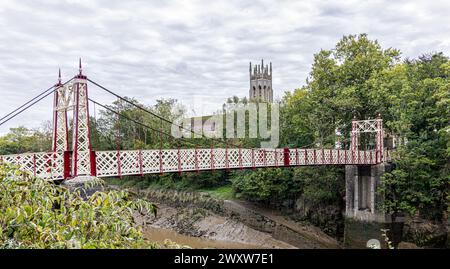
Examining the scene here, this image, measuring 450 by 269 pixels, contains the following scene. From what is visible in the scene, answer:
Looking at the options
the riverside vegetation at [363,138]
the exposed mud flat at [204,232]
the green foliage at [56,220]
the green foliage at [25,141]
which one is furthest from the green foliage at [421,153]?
the green foliage at [25,141]

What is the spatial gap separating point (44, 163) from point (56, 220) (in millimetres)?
6803

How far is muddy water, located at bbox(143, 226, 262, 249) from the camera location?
1881cm

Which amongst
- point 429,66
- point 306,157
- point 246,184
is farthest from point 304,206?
point 429,66

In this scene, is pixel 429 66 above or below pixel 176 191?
above

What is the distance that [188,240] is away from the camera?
2044 cm

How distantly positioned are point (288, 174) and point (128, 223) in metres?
20.3

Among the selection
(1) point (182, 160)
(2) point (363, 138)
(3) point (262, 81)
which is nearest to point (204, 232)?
(1) point (182, 160)

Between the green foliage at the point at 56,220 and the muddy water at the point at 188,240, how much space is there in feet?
49.0

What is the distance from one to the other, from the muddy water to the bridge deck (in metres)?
4.75

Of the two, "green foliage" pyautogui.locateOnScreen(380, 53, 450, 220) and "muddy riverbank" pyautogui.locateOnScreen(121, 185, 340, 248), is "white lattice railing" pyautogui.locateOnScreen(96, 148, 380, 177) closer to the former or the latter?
"green foliage" pyautogui.locateOnScreen(380, 53, 450, 220)

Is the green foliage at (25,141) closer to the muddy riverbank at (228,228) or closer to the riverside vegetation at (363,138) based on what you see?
the riverside vegetation at (363,138)

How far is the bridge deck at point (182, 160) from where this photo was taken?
9383 mm
